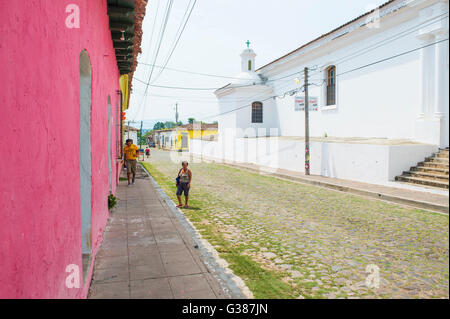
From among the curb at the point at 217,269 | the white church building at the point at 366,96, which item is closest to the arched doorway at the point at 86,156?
the curb at the point at 217,269

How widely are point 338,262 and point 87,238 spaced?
128 inches

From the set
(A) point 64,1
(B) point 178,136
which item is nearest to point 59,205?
(A) point 64,1

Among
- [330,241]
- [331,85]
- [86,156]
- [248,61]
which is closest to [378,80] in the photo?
[331,85]

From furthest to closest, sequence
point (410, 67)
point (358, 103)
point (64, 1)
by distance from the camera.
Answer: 1. point (358, 103)
2. point (410, 67)
3. point (64, 1)

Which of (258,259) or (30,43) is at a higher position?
(30,43)

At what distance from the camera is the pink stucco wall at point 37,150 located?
4.33 ft

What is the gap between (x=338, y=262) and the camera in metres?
4.35

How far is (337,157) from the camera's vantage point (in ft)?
45.2

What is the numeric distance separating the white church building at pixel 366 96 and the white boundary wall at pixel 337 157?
37 mm

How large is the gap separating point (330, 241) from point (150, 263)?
2.92 metres

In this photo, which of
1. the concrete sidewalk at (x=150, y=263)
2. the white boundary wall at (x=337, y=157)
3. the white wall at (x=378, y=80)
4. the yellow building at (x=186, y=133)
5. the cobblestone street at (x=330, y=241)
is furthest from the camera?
the yellow building at (x=186, y=133)

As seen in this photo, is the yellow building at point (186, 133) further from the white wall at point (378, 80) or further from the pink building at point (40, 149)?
the pink building at point (40, 149)

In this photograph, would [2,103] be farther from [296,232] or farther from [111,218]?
[111,218]
